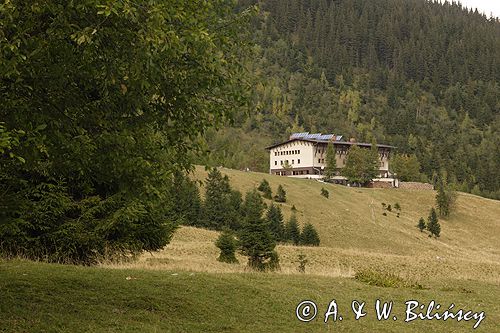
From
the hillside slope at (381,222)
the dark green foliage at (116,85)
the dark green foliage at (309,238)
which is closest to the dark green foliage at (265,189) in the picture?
the hillside slope at (381,222)

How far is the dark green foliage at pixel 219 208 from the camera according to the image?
7844cm

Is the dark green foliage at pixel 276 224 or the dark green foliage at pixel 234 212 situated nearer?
the dark green foliage at pixel 276 224

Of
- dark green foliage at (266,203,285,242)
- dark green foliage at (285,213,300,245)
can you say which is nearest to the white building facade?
dark green foliage at (266,203,285,242)

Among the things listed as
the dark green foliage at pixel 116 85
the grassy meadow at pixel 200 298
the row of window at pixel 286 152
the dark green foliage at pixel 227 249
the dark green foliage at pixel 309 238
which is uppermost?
the row of window at pixel 286 152

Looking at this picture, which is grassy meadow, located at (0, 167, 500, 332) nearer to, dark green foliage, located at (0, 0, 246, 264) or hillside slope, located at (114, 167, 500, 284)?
dark green foliage, located at (0, 0, 246, 264)

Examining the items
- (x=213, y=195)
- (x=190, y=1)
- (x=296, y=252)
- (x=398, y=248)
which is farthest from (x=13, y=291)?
(x=398, y=248)

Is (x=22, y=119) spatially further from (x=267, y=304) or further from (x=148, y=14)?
(x=267, y=304)

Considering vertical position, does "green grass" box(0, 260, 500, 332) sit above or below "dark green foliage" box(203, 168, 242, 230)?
above

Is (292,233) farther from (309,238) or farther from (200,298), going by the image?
(200,298)

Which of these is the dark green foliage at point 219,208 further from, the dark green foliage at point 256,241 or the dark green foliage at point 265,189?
the dark green foliage at point 256,241

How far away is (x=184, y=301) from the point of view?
532 inches

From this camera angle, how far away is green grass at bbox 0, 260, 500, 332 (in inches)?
435

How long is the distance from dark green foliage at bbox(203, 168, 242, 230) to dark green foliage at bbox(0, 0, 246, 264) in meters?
65.2

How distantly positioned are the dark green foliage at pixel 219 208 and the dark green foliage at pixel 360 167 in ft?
189
